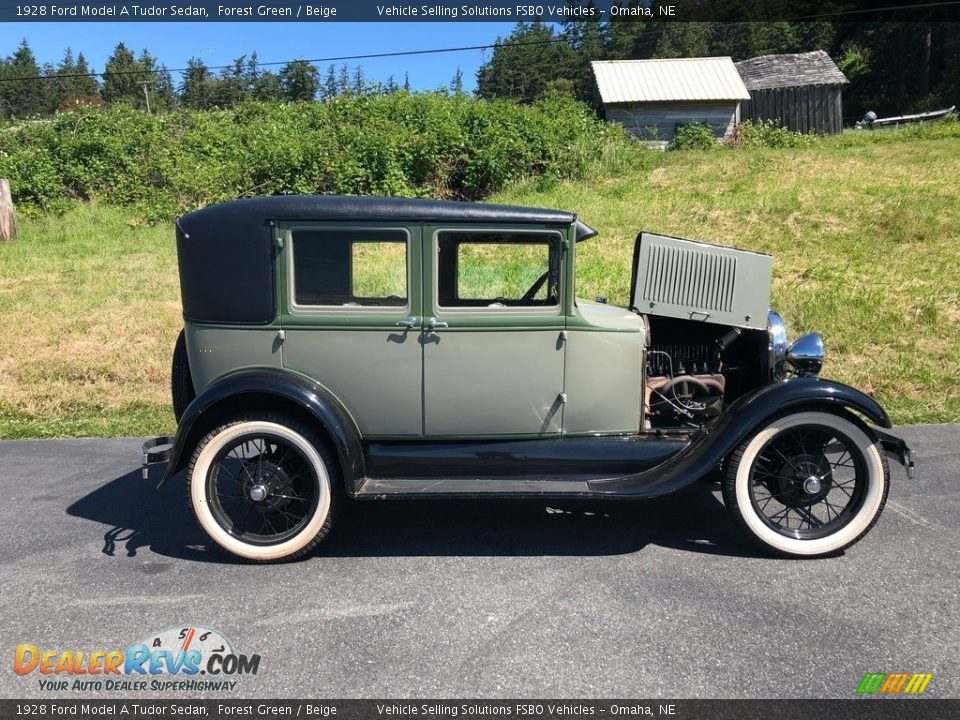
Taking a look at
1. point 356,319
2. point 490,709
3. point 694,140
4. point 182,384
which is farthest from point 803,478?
point 694,140

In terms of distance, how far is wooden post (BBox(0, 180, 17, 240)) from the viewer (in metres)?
13.3

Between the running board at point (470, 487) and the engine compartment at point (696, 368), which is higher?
the engine compartment at point (696, 368)

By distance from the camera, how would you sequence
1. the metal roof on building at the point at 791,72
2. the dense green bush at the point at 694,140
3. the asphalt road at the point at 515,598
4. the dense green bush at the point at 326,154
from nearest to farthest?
1. the asphalt road at the point at 515,598
2. the dense green bush at the point at 326,154
3. the dense green bush at the point at 694,140
4. the metal roof on building at the point at 791,72

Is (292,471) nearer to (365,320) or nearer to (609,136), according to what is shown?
(365,320)

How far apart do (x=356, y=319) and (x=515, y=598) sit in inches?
62.9

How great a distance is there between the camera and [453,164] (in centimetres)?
1422

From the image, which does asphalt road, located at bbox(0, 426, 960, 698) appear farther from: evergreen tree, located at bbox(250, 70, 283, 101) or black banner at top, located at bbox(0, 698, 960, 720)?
evergreen tree, located at bbox(250, 70, 283, 101)

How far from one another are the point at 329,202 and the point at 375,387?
0.98 metres

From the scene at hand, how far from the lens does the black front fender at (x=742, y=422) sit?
3.69 meters

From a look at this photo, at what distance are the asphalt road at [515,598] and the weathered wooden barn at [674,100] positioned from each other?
64.3 ft

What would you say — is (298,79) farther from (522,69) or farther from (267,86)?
(522,69)

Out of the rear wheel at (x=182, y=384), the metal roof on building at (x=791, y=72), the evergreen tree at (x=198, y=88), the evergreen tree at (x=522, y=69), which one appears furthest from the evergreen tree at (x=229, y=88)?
the rear wheel at (x=182, y=384)

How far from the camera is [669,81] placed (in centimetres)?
2325

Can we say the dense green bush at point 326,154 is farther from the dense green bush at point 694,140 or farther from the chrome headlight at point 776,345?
the chrome headlight at point 776,345
